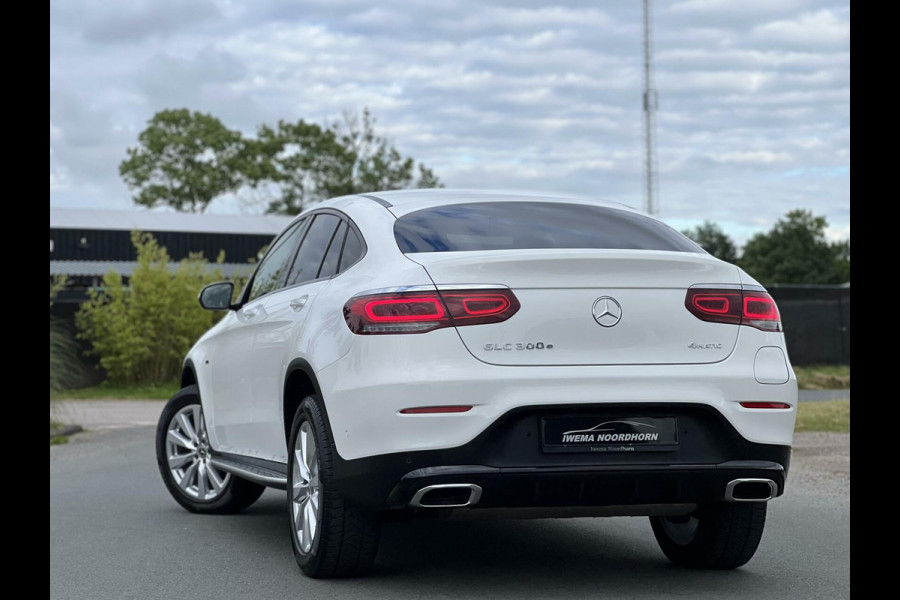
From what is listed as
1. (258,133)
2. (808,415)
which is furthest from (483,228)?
(258,133)

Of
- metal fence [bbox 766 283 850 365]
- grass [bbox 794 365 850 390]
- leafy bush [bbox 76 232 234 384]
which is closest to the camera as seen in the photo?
leafy bush [bbox 76 232 234 384]

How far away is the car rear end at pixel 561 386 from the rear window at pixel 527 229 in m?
0.18

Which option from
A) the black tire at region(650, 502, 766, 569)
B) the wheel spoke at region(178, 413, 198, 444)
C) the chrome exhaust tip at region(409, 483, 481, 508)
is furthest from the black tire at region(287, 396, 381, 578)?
the wheel spoke at region(178, 413, 198, 444)

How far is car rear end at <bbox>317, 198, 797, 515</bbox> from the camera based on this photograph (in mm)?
4867

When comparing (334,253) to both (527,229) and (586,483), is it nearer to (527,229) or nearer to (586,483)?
(527,229)

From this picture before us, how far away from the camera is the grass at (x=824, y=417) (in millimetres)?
15266

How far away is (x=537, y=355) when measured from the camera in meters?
4.94

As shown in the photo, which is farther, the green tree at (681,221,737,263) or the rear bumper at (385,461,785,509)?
the green tree at (681,221,737,263)

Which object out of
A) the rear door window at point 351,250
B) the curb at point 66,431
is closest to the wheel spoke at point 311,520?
the rear door window at point 351,250

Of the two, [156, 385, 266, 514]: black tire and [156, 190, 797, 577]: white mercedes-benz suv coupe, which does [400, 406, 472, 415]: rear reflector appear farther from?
[156, 385, 266, 514]: black tire

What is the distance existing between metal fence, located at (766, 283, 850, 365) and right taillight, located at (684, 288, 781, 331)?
23.8 m

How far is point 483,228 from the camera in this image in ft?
18.4
